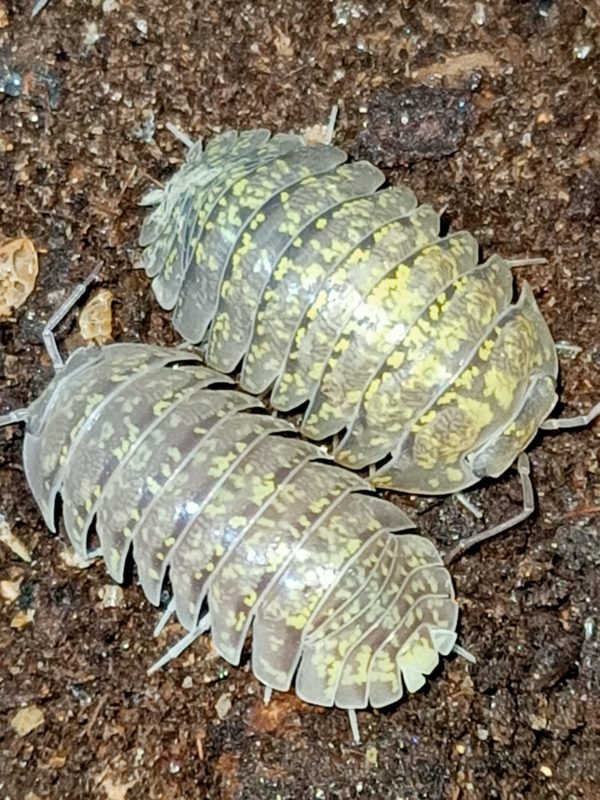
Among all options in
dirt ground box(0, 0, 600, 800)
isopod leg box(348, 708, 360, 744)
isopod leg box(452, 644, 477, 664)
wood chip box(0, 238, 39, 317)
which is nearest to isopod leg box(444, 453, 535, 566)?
dirt ground box(0, 0, 600, 800)

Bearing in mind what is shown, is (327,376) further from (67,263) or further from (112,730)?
(112,730)

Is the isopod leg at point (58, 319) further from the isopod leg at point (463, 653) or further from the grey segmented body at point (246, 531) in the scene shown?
the isopod leg at point (463, 653)

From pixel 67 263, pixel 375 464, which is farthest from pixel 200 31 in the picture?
pixel 375 464

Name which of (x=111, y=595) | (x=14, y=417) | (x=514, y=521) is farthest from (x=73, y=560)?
(x=514, y=521)

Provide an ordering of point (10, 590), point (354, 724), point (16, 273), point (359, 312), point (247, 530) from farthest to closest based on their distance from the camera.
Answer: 1. point (16, 273)
2. point (10, 590)
3. point (354, 724)
4. point (359, 312)
5. point (247, 530)

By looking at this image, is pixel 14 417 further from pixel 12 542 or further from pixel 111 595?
pixel 111 595
